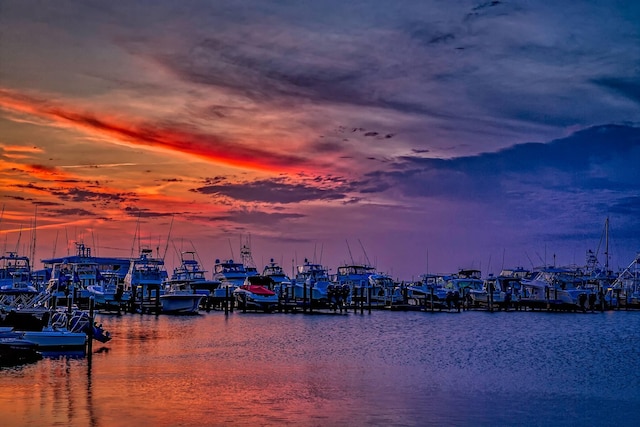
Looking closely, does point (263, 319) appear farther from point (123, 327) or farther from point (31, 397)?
point (31, 397)

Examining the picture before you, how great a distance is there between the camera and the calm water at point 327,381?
28062 millimetres

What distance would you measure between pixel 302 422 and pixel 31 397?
11.9 metres

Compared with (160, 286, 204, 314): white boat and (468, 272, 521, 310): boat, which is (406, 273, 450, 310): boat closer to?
(468, 272, 521, 310): boat

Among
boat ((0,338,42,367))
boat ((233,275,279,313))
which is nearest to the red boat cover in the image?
boat ((233,275,279,313))

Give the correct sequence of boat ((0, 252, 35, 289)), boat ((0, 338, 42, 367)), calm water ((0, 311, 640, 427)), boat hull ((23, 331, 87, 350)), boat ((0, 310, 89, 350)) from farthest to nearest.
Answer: boat ((0, 252, 35, 289)), boat hull ((23, 331, 87, 350)), boat ((0, 310, 89, 350)), boat ((0, 338, 42, 367)), calm water ((0, 311, 640, 427))

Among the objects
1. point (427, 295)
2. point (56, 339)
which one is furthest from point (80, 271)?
point (56, 339)

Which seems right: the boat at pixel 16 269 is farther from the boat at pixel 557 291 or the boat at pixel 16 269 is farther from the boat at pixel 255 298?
the boat at pixel 557 291

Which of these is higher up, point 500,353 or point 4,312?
point 4,312

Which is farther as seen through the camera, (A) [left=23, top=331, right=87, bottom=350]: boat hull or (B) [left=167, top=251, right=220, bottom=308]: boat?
(B) [left=167, top=251, right=220, bottom=308]: boat

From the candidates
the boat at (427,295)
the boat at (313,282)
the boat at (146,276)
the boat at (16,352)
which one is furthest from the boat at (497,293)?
the boat at (16,352)

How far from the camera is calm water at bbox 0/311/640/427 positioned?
28.1 m

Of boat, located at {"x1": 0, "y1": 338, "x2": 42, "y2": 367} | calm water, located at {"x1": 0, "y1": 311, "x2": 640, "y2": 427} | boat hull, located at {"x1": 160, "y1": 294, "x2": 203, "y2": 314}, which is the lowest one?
calm water, located at {"x1": 0, "y1": 311, "x2": 640, "y2": 427}

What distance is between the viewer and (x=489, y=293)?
123750 millimetres

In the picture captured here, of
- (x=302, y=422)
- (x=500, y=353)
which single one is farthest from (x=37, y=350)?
(x=500, y=353)
